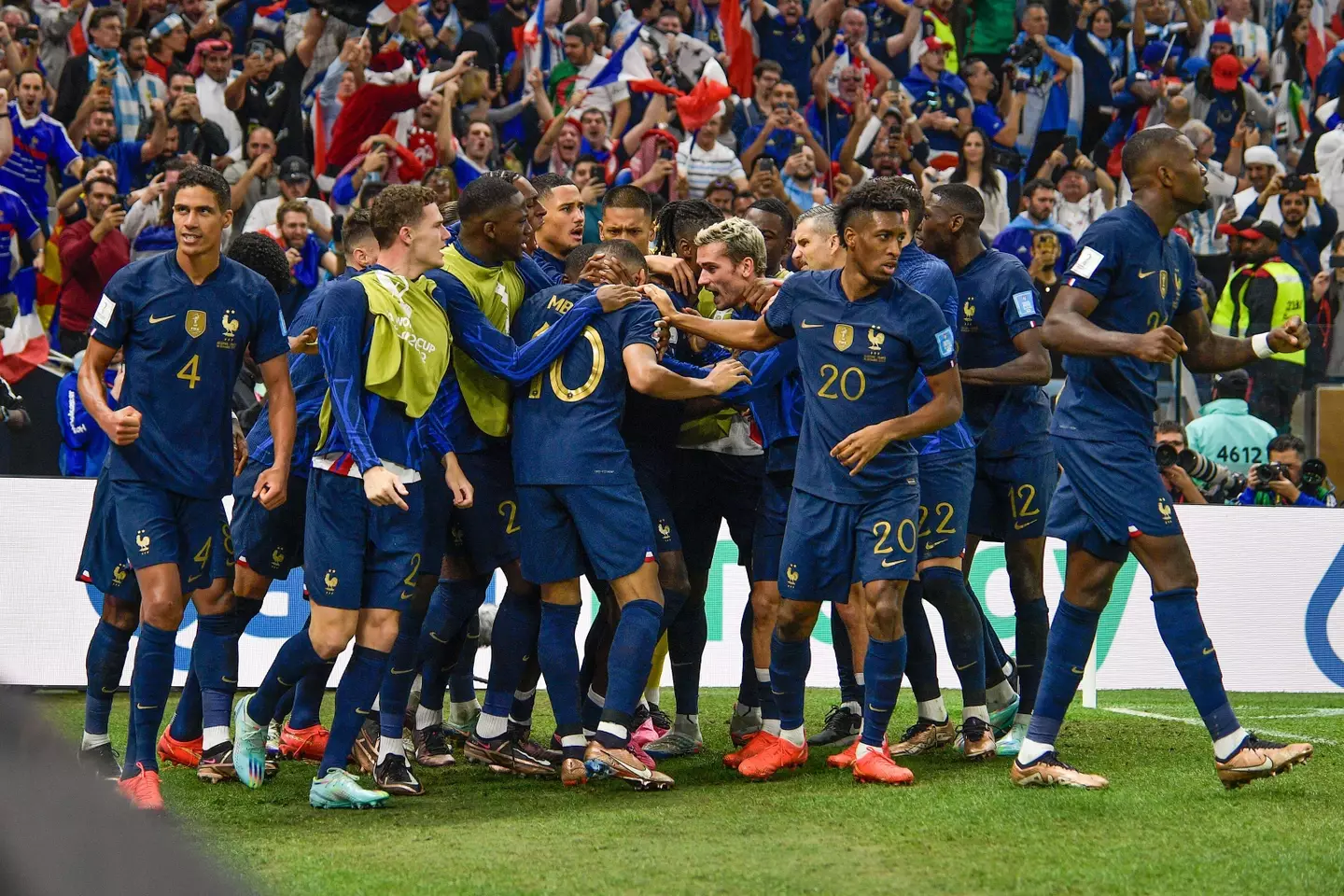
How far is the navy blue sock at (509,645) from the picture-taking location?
710cm

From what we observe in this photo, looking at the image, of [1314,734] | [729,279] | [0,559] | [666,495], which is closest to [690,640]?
[666,495]

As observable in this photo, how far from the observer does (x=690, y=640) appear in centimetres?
781

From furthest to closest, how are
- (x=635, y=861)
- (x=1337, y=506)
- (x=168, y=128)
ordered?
1. (x=168, y=128)
2. (x=1337, y=506)
3. (x=635, y=861)

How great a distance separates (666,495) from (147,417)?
2.40 meters

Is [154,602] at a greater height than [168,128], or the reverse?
[168,128]

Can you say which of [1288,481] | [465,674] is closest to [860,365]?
[465,674]

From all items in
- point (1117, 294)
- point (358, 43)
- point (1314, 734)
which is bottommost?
point (1314, 734)

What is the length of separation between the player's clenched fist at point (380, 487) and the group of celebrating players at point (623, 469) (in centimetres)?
1

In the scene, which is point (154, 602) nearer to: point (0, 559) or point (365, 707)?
point (365, 707)

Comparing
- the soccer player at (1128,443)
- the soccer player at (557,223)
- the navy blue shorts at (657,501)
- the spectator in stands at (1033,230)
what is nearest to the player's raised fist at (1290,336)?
the soccer player at (1128,443)

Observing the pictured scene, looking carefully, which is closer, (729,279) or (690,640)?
(729,279)

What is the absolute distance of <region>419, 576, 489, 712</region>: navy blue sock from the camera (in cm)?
724

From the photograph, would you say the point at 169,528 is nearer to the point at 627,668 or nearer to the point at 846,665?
the point at 627,668

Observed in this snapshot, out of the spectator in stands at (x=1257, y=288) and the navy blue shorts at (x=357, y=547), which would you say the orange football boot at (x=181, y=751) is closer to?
the navy blue shorts at (x=357, y=547)
